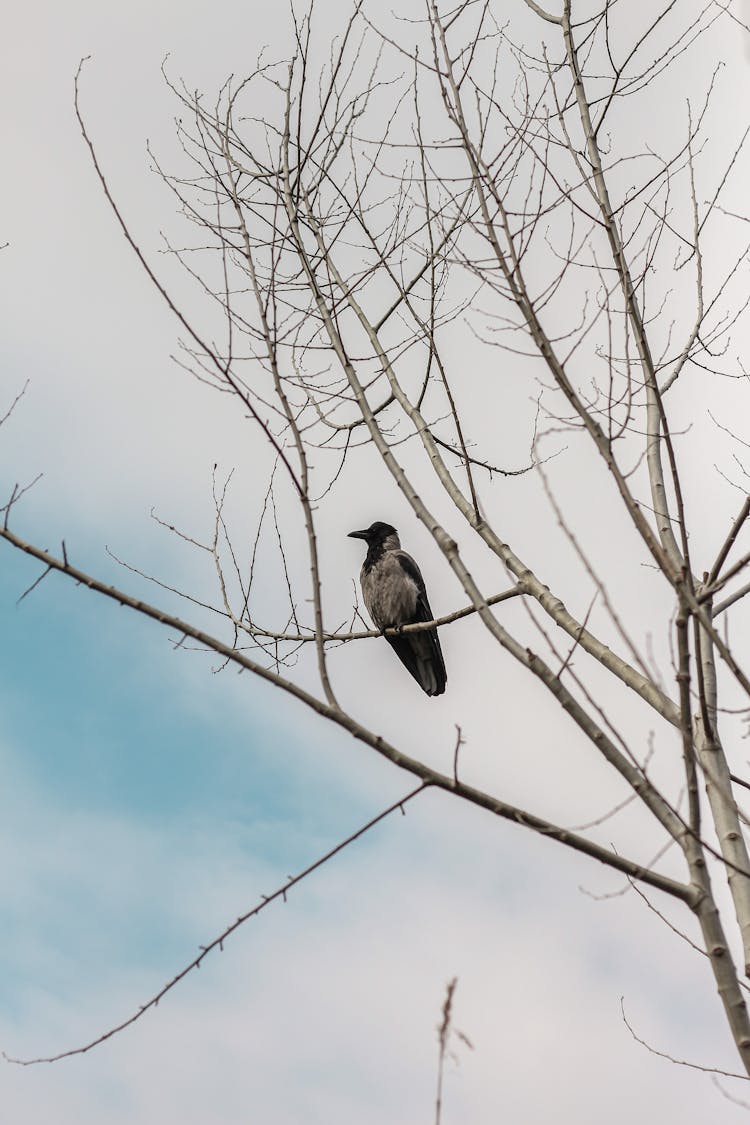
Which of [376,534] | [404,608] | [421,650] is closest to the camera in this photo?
[404,608]

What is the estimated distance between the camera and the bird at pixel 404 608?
8.23 meters

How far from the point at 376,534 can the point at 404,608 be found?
3.55 feet

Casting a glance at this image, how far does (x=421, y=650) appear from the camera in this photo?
8359 mm

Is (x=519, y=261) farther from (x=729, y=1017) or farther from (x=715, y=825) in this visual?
(x=729, y=1017)

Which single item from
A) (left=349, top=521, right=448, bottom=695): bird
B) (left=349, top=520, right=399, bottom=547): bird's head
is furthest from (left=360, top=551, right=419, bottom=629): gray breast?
(left=349, top=520, right=399, bottom=547): bird's head

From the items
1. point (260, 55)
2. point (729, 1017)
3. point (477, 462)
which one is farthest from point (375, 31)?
point (729, 1017)

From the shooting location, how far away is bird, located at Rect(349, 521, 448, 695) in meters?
8.23

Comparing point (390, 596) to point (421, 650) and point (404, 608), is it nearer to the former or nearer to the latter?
point (404, 608)

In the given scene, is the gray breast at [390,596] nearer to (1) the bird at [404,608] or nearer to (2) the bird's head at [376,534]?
(1) the bird at [404,608]

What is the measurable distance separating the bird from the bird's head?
0.34m

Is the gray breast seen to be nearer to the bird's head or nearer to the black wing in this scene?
the black wing

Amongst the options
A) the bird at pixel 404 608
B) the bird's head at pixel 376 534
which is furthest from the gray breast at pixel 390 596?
the bird's head at pixel 376 534

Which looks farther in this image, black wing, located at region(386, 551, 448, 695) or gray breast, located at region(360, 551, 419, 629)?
black wing, located at region(386, 551, 448, 695)

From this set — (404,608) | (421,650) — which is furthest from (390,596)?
(421,650)
